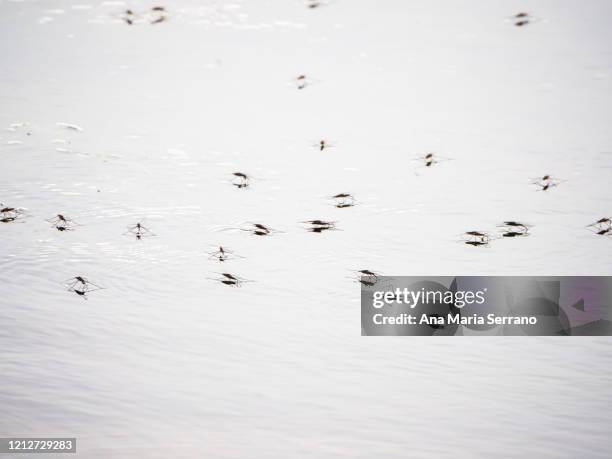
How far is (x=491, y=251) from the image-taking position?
5.71 metres

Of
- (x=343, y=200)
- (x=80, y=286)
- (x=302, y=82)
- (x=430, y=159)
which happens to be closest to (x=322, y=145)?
(x=343, y=200)

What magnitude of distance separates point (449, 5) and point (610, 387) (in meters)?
7.09

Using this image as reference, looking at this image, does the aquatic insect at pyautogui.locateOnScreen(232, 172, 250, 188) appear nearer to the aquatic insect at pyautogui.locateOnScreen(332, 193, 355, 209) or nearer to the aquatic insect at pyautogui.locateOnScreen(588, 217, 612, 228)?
the aquatic insect at pyautogui.locateOnScreen(332, 193, 355, 209)

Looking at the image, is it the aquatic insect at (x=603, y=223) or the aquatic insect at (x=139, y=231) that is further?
the aquatic insect at (x=603, y=223)

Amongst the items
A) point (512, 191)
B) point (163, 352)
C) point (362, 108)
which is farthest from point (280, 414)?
point (362, 108)

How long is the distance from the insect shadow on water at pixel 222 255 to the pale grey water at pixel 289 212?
0.10m

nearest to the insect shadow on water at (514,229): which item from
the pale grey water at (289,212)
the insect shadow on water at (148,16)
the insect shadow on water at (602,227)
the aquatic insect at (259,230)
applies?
the pale grey water at (289,212)

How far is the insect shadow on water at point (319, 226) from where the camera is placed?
19.6 feet

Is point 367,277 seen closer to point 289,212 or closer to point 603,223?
point 289,212

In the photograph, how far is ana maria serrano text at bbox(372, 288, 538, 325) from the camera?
4961mm

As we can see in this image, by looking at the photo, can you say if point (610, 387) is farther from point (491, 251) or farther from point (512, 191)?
point (512, 191)

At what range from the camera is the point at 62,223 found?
5.96m

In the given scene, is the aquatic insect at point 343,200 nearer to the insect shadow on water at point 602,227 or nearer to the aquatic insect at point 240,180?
the aquatic insect at point 240,180

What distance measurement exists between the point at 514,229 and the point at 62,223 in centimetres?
421
